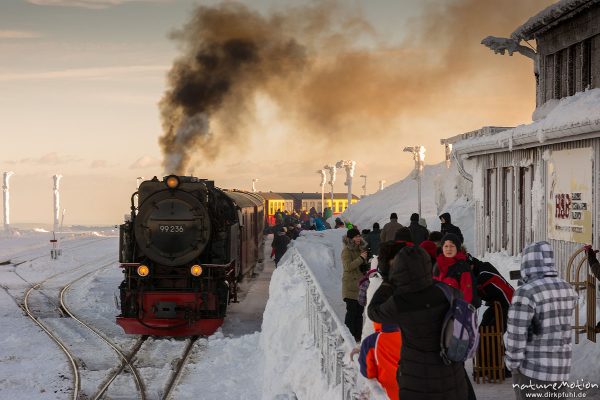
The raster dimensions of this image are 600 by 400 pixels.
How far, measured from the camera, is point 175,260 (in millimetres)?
16078

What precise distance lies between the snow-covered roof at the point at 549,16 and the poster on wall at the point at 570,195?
544 centimetres

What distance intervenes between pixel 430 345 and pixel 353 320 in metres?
6.38

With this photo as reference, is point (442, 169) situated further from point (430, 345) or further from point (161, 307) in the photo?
point (430, 345)

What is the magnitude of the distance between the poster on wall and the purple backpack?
25.2ft

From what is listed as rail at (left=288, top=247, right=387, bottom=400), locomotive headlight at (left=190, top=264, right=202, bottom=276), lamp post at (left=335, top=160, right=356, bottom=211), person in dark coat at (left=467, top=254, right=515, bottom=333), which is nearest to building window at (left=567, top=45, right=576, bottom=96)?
locomotive headlight at (left=190, top=264, right=202, bottom=276)

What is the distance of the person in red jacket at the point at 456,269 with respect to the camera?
286 inches

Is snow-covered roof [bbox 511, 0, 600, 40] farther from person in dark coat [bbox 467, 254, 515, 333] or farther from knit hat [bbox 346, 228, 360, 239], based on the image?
person in dark coat [bbox 467, 254, 515, 333]

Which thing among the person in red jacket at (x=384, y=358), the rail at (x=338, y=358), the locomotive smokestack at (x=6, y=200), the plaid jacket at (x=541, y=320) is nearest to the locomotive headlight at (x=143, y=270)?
the rail at (x=338, y=358)

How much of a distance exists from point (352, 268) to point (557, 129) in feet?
13.7

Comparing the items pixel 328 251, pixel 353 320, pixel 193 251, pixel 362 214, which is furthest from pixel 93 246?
pixel 353 320

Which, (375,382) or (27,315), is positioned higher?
(375,382)

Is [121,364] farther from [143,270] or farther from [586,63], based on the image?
[586,63]

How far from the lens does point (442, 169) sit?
7331 centimetres

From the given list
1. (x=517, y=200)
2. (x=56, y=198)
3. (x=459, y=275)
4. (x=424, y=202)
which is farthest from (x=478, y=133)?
(x=56, y=198)
